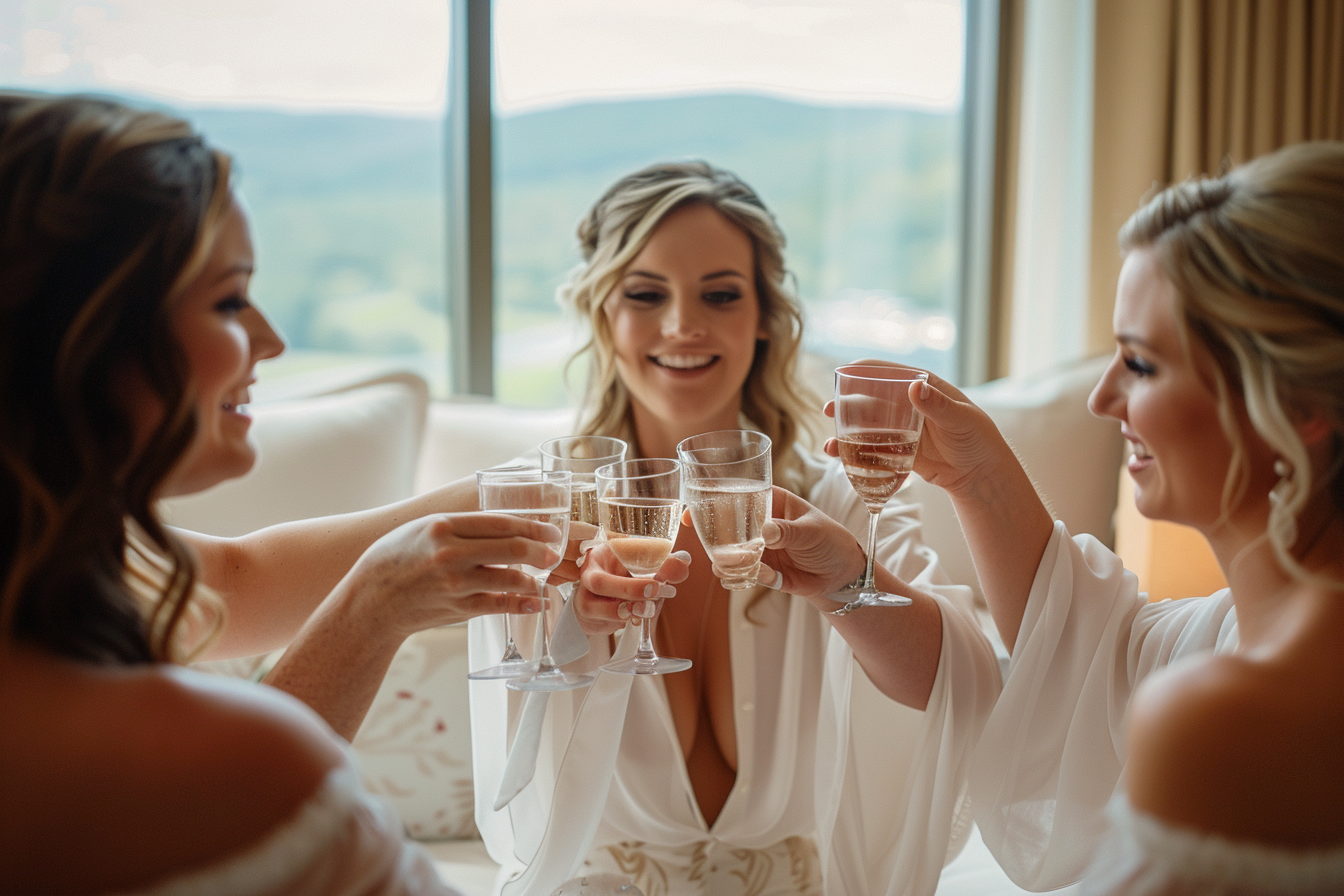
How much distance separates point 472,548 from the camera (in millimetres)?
1357

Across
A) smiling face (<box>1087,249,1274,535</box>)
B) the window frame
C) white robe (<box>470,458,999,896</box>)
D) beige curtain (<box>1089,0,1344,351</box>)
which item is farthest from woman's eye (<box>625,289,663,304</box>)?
beige curtain (<box>1089,0,1344,351</box>)

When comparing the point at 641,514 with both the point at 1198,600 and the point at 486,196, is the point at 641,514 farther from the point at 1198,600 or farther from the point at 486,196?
the point at 486,196

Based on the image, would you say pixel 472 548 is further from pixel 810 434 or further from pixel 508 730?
pixel 810 434

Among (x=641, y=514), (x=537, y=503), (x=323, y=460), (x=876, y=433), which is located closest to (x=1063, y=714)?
(x=876, y=433)

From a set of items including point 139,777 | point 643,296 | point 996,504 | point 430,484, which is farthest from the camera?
point 430,484

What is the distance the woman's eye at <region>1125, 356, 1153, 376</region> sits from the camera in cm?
136

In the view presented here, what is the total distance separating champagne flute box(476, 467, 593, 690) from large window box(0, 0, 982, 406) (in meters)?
2.41

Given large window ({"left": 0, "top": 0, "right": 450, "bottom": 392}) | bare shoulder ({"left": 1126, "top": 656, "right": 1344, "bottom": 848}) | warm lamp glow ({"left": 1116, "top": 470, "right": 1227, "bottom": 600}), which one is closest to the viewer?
bare shoulder ({"left": 1126, "top": 656, "right": 1344, "bottom": 848})

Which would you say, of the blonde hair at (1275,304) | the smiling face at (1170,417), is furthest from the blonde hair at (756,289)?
the blonde hair at (1275,304)

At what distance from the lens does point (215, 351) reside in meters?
1.15

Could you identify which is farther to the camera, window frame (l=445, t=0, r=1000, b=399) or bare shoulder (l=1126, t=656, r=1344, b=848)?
window frame (l=445, t=0, r=1000, b=399)

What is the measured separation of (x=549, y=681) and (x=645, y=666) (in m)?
0.16

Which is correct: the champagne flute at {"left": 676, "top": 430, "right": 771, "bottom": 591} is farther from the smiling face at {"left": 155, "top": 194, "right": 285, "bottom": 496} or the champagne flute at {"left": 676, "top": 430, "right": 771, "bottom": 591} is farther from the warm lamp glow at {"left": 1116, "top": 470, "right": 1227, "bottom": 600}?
the warm lamp glow at {"left": 1116, "top": 470, "right": 1227, "bottom": 600}

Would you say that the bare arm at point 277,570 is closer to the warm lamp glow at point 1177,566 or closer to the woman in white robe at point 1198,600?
the woman in white robe at point 1198,600
